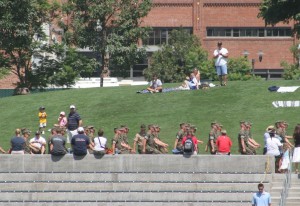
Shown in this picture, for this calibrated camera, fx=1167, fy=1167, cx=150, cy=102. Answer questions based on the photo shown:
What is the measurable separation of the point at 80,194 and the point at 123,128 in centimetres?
275

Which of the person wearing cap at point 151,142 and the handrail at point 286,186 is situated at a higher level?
the person wearing cap at point 151,142

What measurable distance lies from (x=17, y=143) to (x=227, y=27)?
63965 mm

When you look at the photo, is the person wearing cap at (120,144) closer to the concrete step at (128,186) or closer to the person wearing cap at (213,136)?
the concrete step at (128,186)

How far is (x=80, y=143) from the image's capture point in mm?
37125

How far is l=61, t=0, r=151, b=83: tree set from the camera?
2788 inches

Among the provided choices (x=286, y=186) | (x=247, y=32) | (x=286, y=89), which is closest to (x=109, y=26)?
(x=286, y=89)

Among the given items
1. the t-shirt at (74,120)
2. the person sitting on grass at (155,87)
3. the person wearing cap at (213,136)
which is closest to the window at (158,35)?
the person sitting on grass at (155,87)

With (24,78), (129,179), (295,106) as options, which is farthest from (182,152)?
(24,78)

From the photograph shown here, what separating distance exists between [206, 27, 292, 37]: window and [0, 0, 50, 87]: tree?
3517cm

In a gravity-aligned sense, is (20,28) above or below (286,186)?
above

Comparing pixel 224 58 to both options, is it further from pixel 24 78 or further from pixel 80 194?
pixel 24 78

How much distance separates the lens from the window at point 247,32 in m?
100

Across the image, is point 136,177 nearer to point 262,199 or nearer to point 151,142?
point 151,142

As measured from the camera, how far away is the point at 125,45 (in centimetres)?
7281
